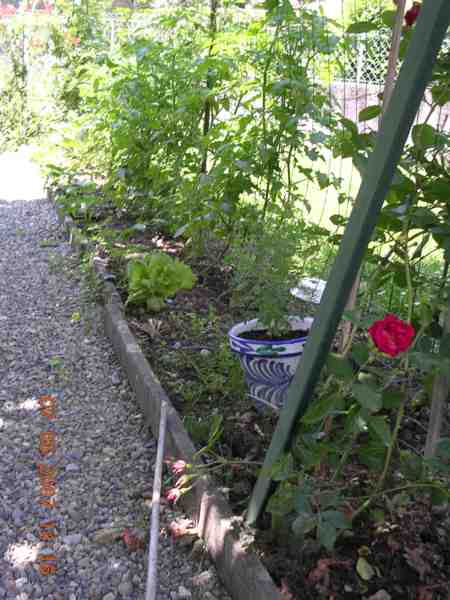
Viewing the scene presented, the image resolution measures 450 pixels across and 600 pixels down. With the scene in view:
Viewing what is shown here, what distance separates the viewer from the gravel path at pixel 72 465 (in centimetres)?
224

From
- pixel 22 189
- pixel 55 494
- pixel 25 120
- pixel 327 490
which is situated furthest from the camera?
pixel 25 120

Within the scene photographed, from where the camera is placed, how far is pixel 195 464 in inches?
96.9

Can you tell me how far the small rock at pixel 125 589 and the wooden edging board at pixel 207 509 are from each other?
27 centimetres

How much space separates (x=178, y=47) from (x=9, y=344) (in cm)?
250

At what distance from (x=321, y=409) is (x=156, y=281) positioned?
7.82ft

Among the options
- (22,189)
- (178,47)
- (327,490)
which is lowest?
(22,189)

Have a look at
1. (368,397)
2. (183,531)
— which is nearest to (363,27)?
(368,397)

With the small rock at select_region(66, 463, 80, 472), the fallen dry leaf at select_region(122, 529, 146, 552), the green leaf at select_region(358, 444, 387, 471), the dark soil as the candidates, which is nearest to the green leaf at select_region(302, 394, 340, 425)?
the green leaf at select_region(358, 444, 387, 471)

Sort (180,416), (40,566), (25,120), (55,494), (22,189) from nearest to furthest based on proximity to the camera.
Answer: (40,566)
(55,494)
(180,416)
(22,189)
(25,120)

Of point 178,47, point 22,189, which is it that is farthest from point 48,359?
point 22,189

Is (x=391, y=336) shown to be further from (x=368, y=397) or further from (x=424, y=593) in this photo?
(x=424, y=593)

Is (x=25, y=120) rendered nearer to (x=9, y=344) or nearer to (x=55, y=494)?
(x=9, y=344)

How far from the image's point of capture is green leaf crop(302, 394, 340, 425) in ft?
5.63

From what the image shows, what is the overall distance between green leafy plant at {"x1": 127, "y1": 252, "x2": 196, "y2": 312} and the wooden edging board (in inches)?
15.5
